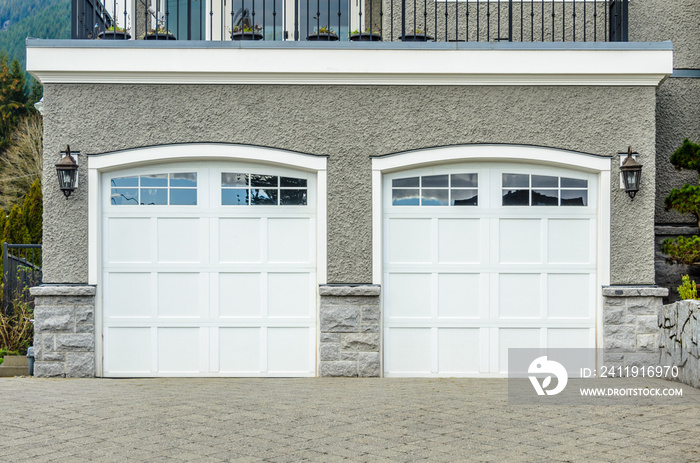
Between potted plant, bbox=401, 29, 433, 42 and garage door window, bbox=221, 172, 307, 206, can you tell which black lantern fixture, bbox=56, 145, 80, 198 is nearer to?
garage door window, bbox=221, 172, 307, 206

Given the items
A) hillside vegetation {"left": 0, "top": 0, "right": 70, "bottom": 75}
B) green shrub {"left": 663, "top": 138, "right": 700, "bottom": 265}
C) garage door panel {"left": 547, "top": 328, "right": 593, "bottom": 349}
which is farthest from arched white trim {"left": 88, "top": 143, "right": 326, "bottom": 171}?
hillside vegetation {"left": 0, "top": 0, "right": 70, "bottom": 75}

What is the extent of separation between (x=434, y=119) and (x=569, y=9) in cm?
278

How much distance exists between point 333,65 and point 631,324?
4480mm

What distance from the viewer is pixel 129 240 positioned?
8219 mm

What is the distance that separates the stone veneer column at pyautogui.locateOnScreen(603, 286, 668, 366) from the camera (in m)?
8.05

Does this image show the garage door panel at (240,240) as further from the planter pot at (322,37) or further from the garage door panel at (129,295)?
the planter pot at (322,37)

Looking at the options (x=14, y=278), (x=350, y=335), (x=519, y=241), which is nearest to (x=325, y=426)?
(x=350, y=335)

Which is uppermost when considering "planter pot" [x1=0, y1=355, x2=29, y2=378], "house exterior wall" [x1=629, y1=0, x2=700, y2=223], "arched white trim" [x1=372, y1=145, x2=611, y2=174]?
"house exterior wall" [x1=629, y1=0, x2=700, y2=223]

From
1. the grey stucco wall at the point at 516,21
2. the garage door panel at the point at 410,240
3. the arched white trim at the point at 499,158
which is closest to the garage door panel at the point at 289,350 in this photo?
the arched white trim at the point at 499,158

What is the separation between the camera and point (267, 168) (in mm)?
8258

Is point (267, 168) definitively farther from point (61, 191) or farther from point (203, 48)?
point (61, 191)

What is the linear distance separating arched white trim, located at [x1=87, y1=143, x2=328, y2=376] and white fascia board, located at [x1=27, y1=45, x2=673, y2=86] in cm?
77

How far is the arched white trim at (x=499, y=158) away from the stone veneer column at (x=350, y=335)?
0.37m

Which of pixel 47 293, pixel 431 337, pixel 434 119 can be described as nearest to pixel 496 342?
pixel 431 337
